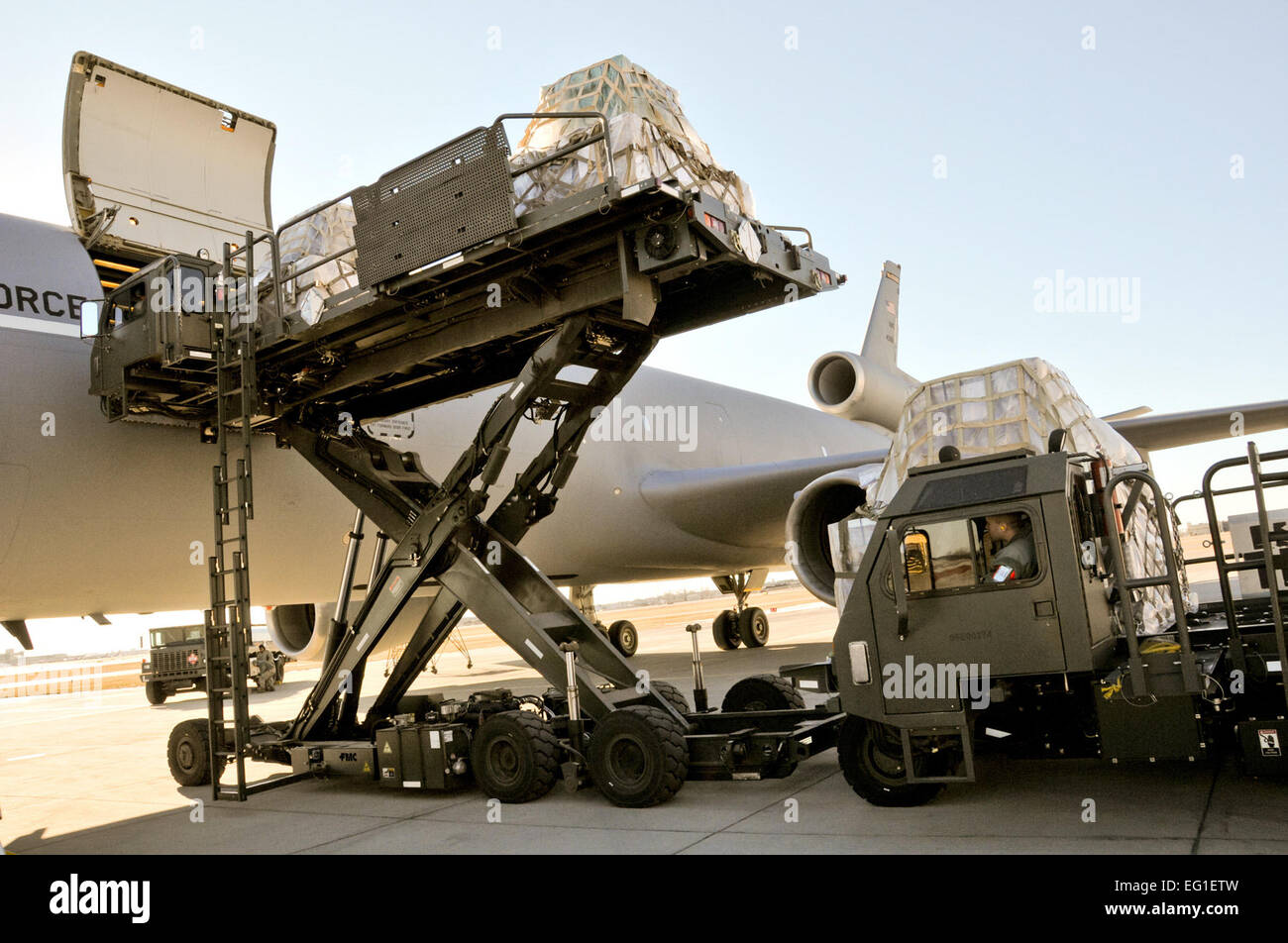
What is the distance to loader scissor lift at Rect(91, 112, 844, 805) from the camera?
5.85 meters

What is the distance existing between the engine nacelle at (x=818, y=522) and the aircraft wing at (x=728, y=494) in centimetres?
253

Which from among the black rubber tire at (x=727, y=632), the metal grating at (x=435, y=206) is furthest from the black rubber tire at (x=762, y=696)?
the black rubber tire at (x=727, y=632)

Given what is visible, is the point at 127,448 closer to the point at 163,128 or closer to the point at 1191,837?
the point at 163,128

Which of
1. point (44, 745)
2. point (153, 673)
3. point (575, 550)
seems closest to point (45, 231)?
point (44, 745)

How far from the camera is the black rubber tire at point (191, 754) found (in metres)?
7.59

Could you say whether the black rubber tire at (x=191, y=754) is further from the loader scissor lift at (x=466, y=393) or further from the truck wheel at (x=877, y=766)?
the truck wheel at (x=877, y=766)

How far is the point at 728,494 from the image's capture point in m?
15.0

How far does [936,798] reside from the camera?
17.3ft

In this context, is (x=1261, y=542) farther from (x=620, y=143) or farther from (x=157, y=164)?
(x=157, y=164)

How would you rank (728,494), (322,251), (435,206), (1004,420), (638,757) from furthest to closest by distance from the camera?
(728,494) → (1004,420) → (322,251) → (435,206) → (638,757)

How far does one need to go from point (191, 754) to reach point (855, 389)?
8855 millimetres

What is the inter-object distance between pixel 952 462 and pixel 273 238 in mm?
5133

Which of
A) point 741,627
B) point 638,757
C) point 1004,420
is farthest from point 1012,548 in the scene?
point 741,627

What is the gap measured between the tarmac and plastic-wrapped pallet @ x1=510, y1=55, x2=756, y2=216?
3699mm
